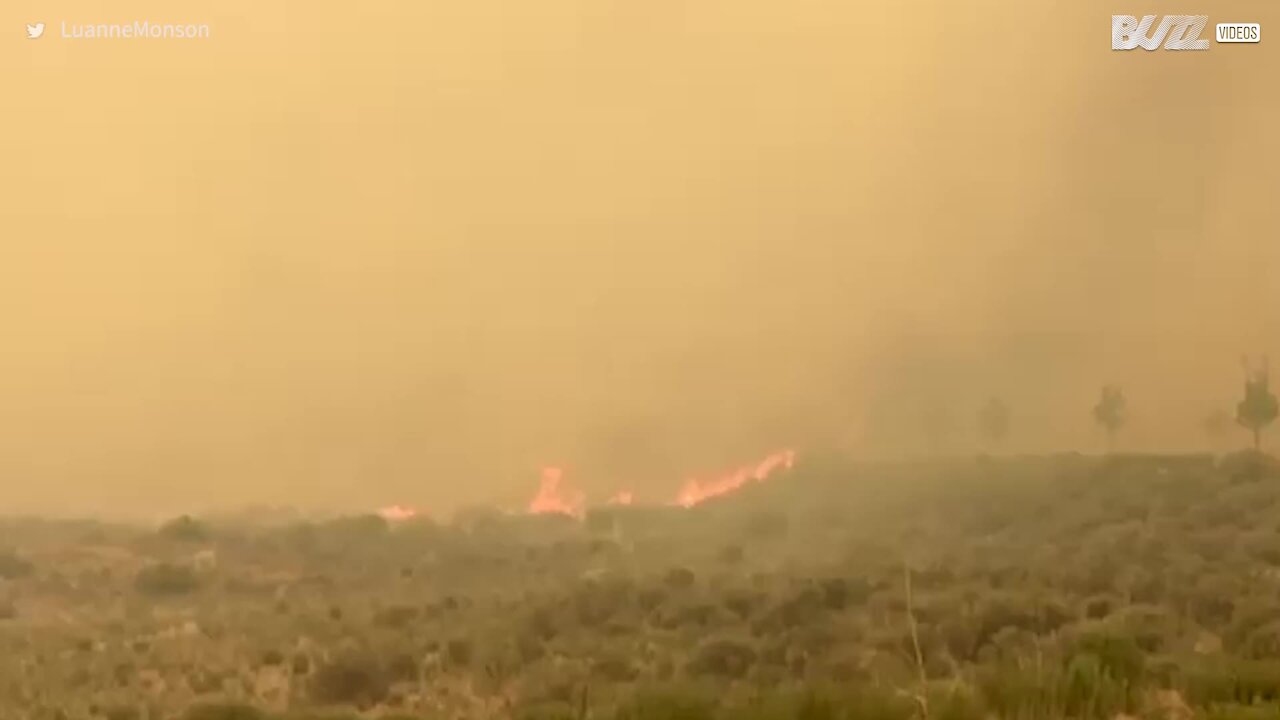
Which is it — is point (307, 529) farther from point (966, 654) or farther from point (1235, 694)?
point (1235, 694)

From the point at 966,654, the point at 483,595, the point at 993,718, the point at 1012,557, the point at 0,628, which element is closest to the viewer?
the point at 993,718

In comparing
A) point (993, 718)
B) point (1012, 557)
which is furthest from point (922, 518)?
point (993, 718)

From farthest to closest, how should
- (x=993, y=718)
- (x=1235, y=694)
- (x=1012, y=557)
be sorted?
(x=1012, y=557) → (x=1235, y=694) → (x=993, y=718)

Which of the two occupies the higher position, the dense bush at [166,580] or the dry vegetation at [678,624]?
the dry vegetation at [678,624]

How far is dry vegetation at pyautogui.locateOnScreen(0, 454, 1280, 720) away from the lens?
8.03 metres

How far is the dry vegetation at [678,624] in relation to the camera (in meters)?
8.03

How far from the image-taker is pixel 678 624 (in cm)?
1333

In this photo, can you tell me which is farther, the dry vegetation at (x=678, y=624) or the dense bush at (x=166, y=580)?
the dense bush at (x=166, y=580)

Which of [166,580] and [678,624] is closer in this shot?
[678,624]

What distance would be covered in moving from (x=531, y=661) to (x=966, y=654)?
4.40m

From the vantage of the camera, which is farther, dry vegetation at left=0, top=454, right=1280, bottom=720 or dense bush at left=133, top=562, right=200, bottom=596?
dense bush at left=133, top=562, right=200, bottom=596

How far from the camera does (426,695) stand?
32.1 feet

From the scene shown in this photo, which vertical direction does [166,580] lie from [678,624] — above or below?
below

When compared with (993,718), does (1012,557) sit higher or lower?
lower
